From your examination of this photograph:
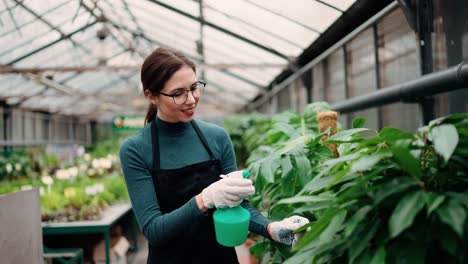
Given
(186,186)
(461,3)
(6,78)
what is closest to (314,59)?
(461,3)

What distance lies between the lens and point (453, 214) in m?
0.59

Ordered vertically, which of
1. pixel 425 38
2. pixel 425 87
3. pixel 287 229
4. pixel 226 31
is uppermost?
pixel 226 31

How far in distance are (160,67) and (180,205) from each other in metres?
0.46

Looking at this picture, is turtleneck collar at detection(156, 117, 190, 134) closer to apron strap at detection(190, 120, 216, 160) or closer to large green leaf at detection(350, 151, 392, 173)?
apron strap at detection(190, 120, 216, 160)

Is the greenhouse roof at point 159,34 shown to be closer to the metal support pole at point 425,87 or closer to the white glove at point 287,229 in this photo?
the metal support pole at point 425,87

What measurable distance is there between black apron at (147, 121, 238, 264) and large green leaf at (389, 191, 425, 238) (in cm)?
76

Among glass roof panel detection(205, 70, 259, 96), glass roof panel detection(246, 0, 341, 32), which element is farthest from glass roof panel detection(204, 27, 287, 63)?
glass roof panel detection(205, 70, 259, 96)

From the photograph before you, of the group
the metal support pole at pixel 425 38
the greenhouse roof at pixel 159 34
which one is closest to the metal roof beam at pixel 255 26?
the greenhouse roof at pixel 159 34

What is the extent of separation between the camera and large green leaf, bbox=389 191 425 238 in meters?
0.59

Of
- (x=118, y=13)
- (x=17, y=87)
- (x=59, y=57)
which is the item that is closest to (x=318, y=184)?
(x=118, y=13)

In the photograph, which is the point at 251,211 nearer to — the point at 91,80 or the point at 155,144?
the point at 155,144

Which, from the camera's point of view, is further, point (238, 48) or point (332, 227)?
point (238, 48)

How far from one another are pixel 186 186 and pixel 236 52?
5.77m

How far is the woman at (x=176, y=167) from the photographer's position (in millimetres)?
1154
